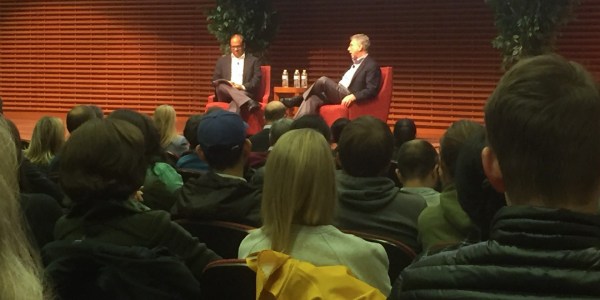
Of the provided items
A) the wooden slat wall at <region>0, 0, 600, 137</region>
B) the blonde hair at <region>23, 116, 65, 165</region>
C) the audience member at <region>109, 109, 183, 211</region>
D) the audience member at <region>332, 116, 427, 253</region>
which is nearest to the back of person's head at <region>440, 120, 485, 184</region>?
the audience member at <region>332, 116, 427, 253</region>

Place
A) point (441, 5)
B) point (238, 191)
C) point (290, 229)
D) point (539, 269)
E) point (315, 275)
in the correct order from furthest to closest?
point (441, 5) → point (238, 191) → point (290, 229) → point (315, 275) → point (539, 269)

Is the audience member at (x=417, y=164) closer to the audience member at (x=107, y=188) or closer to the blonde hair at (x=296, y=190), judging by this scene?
the blonde hair at (x=296, y=190)

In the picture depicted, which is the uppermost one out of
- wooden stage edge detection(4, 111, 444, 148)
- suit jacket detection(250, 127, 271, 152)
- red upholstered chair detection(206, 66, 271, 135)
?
suit jacket detection(250, 127, 271, 152)

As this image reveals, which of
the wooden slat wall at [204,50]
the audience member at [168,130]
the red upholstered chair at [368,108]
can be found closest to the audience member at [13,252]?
the audience member at [168,130]

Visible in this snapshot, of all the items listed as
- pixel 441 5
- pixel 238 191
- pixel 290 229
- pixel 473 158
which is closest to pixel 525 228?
pixel 473 158

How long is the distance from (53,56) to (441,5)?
6685mm

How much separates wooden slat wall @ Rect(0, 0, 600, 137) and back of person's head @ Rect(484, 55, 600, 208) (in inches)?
369

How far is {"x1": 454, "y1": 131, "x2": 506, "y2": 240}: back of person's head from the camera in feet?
5.06

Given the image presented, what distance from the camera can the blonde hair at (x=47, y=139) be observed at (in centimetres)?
414

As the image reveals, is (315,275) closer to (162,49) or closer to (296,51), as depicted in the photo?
(296,51)

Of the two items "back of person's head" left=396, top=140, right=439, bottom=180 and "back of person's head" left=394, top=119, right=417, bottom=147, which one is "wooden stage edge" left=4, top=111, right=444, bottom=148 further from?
"back of person's head" left=396, top=140, right=439, bottom=180

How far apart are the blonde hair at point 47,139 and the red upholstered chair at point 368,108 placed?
467 centimetres

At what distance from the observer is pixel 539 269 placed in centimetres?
108

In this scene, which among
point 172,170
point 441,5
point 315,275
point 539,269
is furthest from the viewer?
point 441,5
